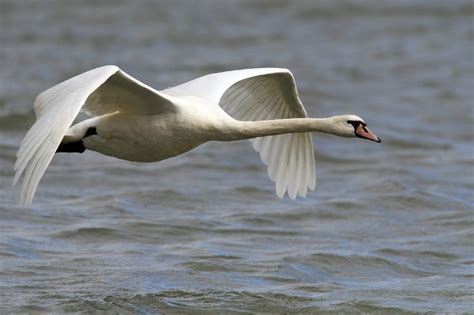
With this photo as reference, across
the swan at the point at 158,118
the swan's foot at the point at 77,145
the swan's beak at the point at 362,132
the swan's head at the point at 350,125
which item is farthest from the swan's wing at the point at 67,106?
the swan's beak at the point at 362,132

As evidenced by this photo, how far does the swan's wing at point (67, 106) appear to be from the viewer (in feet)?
24.6

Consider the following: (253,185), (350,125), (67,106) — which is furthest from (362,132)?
(253,185)

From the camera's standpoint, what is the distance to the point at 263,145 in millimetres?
11188

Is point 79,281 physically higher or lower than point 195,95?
lower

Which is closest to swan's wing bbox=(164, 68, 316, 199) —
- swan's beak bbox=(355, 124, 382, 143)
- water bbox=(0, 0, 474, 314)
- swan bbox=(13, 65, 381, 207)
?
swan bbox=(13, 65, 381, 207)

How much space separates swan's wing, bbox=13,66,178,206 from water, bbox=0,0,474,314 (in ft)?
4.83

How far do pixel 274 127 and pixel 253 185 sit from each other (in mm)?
5101

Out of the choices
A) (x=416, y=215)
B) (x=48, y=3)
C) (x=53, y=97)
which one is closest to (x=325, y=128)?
(x=53, y=97)

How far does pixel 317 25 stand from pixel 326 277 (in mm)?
14885

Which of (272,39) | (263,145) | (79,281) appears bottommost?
(79,281)

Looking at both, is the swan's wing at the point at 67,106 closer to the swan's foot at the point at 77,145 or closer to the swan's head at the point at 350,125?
the swan's foot at the point at 77,145

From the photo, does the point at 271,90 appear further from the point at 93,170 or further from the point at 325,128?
the point at 93,170

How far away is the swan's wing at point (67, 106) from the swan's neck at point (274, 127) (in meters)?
0.52

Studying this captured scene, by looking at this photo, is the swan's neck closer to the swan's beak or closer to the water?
the swan's beak
